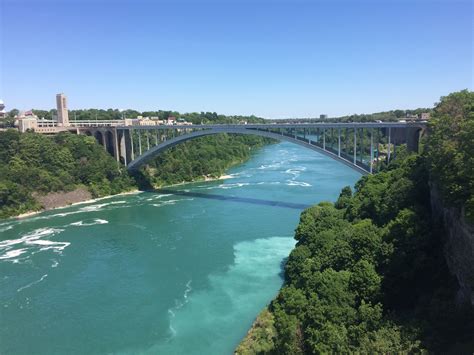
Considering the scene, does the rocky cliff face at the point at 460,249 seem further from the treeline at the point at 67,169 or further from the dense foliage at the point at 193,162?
the dense foliage at the point at 193,162

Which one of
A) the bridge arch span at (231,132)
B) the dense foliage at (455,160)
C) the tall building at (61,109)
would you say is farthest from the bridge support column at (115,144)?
the dense foliage at (455,160)

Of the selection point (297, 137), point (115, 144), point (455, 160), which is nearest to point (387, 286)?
point (455, 160)

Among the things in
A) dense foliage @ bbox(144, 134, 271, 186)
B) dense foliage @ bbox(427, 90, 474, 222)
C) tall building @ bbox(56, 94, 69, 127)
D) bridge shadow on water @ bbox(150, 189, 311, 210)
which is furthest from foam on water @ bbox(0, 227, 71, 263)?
tall building @ bbox(56, 94, 69, 127)

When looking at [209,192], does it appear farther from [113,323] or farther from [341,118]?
[113,323]

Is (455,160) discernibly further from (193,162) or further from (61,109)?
(61,109)

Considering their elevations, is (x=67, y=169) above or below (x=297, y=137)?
below
